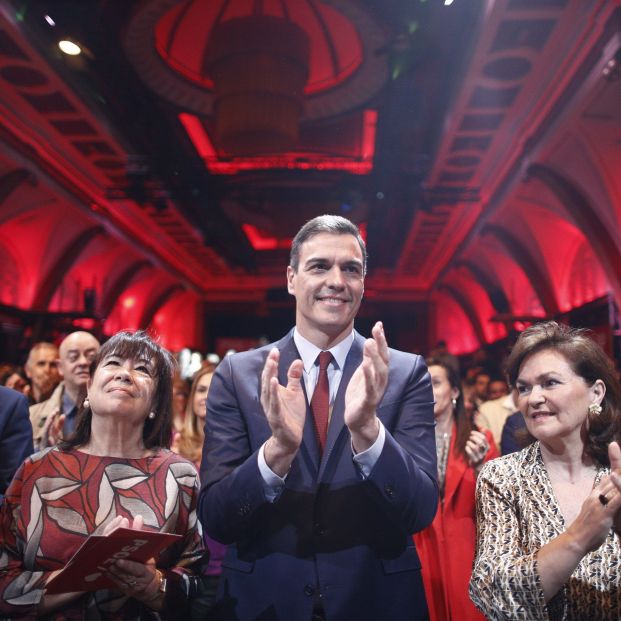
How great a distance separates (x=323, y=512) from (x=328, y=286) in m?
0.59

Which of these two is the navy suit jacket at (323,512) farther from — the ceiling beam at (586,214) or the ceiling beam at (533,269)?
the ceiling beam at (533,269)

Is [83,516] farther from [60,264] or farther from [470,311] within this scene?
[470,311]

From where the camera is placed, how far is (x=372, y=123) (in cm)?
896

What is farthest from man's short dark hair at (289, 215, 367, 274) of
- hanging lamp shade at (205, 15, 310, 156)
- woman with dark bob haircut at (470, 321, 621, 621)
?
hanging lamp shade at (205, 15, 310, 156)

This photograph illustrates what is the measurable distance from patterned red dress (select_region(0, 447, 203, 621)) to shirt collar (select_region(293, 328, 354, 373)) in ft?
2.16

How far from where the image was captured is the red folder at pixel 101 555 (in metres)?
1.50

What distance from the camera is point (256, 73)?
7.16 metres

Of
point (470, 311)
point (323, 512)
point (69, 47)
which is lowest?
point (323, 512)

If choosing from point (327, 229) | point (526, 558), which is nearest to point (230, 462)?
point (327, 229)

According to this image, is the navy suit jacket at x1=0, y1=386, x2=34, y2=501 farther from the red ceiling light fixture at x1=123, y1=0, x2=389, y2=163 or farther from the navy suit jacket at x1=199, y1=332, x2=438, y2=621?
the red ceiling light fixture at x1=123, y1=0, x2=389, y2=163

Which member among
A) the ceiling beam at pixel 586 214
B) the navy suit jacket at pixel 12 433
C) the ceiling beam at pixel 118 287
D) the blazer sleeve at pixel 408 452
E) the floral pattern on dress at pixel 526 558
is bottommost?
the floral pattern on dress at pixel 526 558

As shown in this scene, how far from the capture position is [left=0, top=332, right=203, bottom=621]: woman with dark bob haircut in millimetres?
1774

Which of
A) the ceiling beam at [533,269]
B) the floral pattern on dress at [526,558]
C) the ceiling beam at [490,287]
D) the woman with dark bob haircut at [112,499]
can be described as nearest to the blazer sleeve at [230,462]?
the woman with dark bob haircut at [112,499]

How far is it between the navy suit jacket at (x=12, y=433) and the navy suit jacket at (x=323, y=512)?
1312 millimetres
